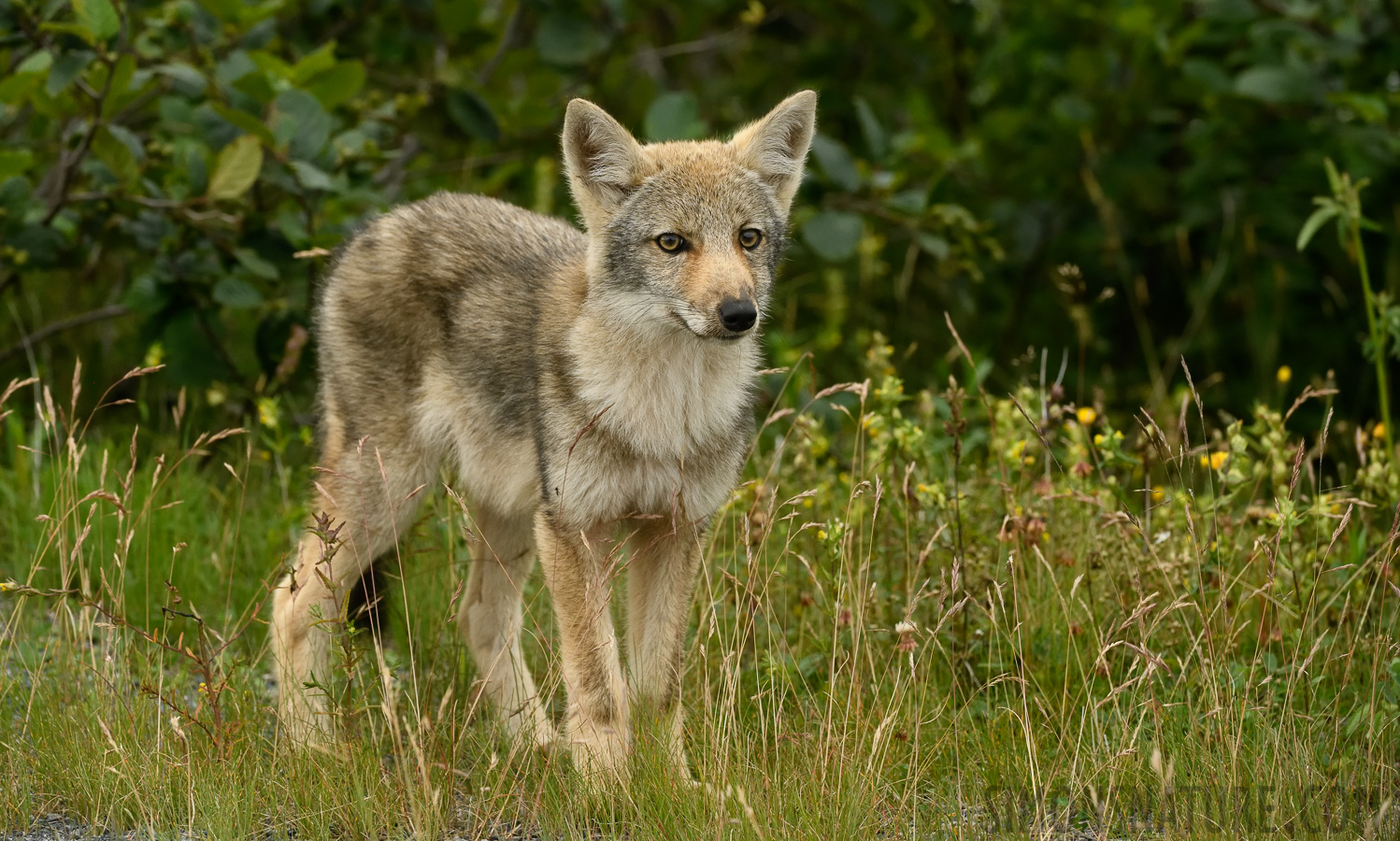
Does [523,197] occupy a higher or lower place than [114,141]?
lower

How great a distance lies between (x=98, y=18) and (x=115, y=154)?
0.70 metres

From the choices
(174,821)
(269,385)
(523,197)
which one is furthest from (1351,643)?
(523,197)

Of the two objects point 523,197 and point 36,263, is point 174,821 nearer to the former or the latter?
point 36,263

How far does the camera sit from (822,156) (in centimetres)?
632

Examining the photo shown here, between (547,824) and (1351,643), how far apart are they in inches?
88.5


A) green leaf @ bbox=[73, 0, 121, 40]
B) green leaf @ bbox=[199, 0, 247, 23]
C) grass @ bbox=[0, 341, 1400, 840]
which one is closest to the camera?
grass @ bbox=[0, 341, 1400, 840]

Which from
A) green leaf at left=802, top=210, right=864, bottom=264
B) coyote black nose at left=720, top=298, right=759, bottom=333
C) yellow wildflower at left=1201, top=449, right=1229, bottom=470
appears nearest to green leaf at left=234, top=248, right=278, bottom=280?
green leaf at left=802, top=210, right=864, bottom=264

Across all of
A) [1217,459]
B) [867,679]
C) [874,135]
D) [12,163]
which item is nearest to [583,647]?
[867,679]

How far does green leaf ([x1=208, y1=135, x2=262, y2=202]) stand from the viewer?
5562 millimetres

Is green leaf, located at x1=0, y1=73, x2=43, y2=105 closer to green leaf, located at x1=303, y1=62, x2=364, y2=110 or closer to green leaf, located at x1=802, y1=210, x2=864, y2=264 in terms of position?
green leaf, located at x1=303, y1=62, x2=364, y2=110

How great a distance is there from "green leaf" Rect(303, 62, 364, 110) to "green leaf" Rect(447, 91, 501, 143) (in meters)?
0.85

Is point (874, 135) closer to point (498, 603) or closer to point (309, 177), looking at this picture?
point (309, 177)

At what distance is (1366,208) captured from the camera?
8.01 m

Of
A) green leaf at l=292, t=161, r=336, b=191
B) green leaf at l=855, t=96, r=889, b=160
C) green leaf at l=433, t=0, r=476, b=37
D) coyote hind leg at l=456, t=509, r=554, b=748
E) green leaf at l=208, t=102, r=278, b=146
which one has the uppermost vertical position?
green leaf at l=433, t=0, r=476, b=37
